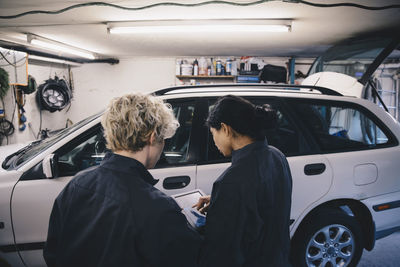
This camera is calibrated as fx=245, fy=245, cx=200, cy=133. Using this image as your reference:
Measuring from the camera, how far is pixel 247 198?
105 centimetres

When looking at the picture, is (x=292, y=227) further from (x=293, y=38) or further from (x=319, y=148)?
(x=293, y=38)

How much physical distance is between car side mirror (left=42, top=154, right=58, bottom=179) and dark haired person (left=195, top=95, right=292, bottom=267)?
119 cm

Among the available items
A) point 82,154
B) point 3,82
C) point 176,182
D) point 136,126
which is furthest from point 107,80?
point 136,126

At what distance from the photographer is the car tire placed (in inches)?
83.4

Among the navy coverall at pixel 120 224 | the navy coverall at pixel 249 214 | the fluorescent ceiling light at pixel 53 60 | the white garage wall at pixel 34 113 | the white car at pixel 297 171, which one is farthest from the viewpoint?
the fluorescent ceiling light at pixel 53 60

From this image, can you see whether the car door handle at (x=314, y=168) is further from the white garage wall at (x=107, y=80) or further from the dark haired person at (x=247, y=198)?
the white garage wall at (x=107, y=80)

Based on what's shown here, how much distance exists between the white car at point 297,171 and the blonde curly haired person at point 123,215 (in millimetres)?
998

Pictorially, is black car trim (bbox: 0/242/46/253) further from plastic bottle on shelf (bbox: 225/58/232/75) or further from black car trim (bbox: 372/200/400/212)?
plastic bottle on shelf (bbox: 225/58/232/75)

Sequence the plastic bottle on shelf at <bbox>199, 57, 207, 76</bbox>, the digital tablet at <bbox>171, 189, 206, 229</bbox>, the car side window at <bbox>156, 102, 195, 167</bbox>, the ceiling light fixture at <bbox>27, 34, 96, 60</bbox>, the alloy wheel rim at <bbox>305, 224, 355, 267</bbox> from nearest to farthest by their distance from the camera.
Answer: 1. the digital tablet at <bbox>171, 189, 206, 229</bbox>
2. the car side window at <bbox>156, 102, 195, 167</bbox>
3. the alloy wheel rim at <bbox>305, 224, 355, 267</bbox>
4. the ceiling light fixture at <bbox>27, 34, 96, 60</bbox>
5. the plastic bottle on shelf at <bbox>199, 57, 207, 76</bbox>

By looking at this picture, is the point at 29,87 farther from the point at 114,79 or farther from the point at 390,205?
the point at 390,205

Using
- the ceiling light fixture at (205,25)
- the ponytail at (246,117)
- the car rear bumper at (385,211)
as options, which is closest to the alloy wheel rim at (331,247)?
the car rear bumper at (385,211)

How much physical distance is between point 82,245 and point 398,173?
264cm

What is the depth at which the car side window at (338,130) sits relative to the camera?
217 cm

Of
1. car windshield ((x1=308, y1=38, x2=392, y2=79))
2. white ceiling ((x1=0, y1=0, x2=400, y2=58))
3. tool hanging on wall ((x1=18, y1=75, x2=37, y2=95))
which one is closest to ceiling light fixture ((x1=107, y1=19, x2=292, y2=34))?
white ceiling ((x1=0, y1=0, x2=400, y2=58))
